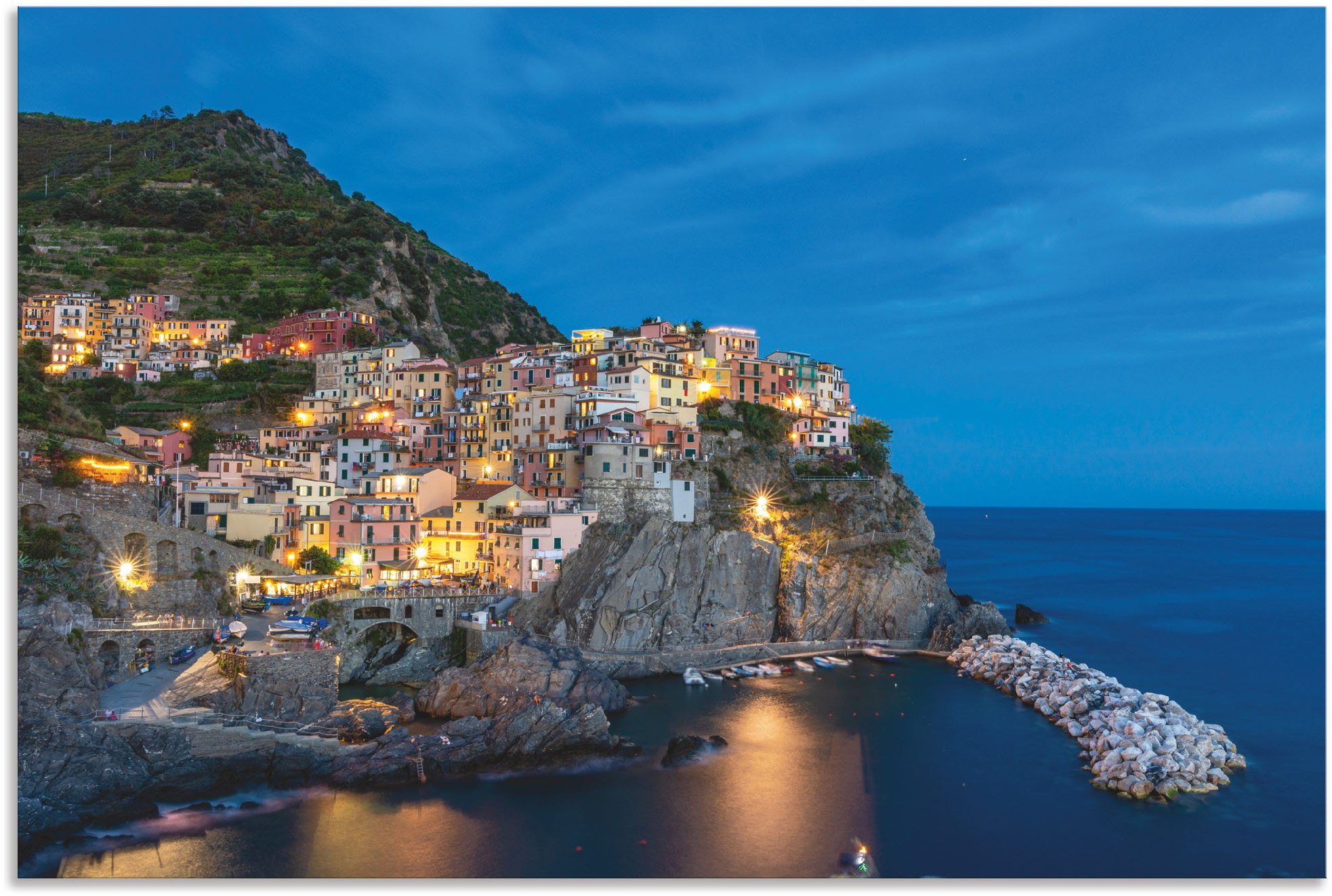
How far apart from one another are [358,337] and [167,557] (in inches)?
1445

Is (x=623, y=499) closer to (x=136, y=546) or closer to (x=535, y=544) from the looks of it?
(x=535, y=544)

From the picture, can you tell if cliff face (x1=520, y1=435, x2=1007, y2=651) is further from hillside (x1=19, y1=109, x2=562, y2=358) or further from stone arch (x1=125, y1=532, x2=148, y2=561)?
hillside (x1=19, y1=109, x2=562, y2=358)

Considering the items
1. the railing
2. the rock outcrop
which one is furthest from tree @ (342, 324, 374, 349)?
the rock outcrop

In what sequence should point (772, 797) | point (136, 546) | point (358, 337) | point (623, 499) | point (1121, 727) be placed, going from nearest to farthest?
1. point (772, 797)
2. point (1121, 727)
3. point (136, 546)
4. point (623, 499)
5. point (358, 337)

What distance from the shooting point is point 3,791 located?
34.4ft

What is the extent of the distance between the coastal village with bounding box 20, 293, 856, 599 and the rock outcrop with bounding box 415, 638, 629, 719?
7.99 m

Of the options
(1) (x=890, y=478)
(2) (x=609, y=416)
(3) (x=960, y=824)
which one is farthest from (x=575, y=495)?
(3) (x=960, y=824)

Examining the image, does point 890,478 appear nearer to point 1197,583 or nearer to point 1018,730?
point 1018,730

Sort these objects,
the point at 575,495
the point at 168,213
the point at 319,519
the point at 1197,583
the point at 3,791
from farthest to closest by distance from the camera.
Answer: the point at 168,213 → the point at 1197,583 → the point at 575,495 → the point at 319,519 → the point at 3,791

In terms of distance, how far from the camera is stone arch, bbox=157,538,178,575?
111ft

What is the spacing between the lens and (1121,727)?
28359 mm

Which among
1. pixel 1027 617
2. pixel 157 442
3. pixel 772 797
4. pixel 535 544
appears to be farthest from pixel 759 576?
pixel 157 442

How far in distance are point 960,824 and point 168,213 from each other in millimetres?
100654

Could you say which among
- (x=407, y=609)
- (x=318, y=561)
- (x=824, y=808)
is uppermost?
(x=318, y=561)
